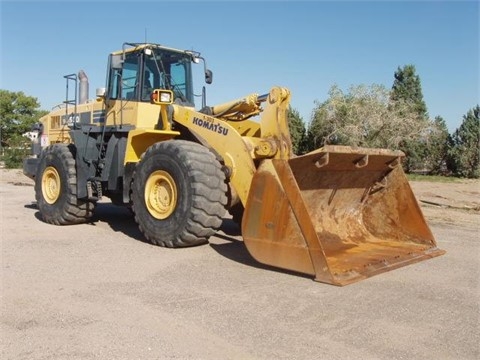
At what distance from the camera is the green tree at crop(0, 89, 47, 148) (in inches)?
1847

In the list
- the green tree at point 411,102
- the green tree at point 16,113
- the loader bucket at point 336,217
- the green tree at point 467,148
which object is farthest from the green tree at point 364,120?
the green tree at point 16,113

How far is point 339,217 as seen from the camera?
6977mm

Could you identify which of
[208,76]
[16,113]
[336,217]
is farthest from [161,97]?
[16,113]

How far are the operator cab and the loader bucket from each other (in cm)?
329

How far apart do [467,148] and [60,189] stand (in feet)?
77.0

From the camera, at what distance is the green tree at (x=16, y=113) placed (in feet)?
154

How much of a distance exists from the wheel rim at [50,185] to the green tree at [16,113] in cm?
4027

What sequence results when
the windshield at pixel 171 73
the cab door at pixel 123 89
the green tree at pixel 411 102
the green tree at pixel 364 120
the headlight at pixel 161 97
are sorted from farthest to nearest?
1. the green tree at pixel 411 102
2. the green tree at pixel 364 120
3. the windshield at pixel 171 73
4. the cab door at pixel 123 89
5. the headlight at pixel 161 97

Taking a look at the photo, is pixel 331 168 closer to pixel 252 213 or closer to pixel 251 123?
pixel 252 213

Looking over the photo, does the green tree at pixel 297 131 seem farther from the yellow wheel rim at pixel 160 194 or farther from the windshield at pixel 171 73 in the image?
the yellow wheel rim at pixel 160 194

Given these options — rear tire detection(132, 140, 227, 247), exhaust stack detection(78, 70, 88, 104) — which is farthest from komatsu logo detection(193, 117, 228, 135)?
exhaust stack detection(78, 70, 88, 104)

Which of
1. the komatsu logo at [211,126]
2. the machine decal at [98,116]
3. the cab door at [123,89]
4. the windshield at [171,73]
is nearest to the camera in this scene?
the komatsu logo at [211,126]

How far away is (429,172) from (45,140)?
74.9ft

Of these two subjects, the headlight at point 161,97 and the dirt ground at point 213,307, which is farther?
the headlight at point 161,97
